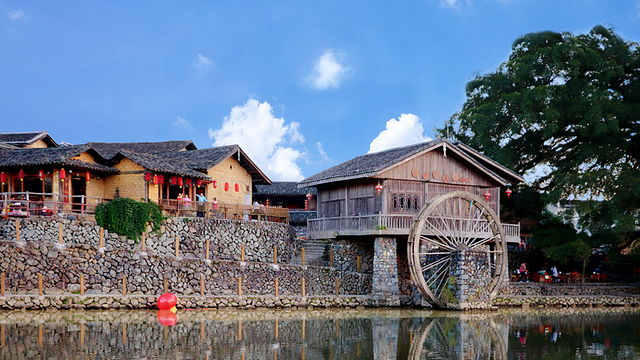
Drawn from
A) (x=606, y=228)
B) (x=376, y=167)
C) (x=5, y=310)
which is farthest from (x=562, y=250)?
(x=5, y=310)

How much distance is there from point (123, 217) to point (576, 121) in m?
22.2

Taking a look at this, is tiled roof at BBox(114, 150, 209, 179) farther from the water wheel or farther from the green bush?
the water wheel

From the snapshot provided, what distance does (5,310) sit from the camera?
840 inches

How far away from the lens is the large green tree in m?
30.5

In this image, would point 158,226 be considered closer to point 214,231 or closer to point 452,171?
point 214,231

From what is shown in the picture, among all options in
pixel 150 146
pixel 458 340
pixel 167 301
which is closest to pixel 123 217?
pixel 167 301

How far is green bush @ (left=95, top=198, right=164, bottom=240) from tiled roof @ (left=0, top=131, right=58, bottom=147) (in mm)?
11784

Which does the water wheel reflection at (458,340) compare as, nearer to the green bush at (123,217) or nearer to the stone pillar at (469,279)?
the stone pillar at (469,279)

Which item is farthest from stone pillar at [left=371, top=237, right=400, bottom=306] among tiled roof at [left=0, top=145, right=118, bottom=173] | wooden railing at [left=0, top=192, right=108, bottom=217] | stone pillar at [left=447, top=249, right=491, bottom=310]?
tiled roof at [left=0, top=145, right=118, bottom=173]

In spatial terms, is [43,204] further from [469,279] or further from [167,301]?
[469,279]

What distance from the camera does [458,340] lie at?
18234mm

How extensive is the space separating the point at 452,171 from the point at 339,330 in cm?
1101

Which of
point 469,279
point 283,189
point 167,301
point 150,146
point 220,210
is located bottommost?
point 167,301

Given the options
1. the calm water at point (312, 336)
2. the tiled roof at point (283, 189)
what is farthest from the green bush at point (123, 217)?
the tiled roof at point (283, 189)
